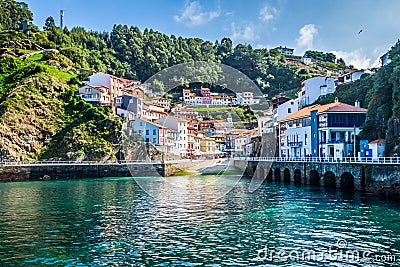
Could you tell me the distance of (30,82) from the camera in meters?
102

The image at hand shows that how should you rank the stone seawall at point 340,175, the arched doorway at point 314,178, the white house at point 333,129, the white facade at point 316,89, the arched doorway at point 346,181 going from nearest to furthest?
the stone seawall at point 340,175
the arched doorway at point 346,181
the arched doorway at point 314,178
the white house at point 333,129
the white facade at point 316,89

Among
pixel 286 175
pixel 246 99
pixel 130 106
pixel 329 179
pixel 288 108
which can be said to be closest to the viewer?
pixel 329 179

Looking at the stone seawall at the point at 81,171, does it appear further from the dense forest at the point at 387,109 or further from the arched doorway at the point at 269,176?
the dense forest at the point at 387,109

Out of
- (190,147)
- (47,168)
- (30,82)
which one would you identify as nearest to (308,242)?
(47,168)

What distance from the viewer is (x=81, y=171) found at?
272 feet

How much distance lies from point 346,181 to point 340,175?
7.71 ft

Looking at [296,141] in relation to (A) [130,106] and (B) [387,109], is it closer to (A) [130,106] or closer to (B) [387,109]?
(B) [387,109]

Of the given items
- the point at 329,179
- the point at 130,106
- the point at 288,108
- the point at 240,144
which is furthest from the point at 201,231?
the point at 240,144

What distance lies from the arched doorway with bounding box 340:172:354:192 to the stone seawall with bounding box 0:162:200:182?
4078 centimetres

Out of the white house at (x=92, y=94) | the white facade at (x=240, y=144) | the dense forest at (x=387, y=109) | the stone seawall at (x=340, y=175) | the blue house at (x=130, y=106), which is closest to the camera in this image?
the stone seawall at (x=340, y=175)

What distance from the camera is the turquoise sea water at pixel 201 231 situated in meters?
20.7

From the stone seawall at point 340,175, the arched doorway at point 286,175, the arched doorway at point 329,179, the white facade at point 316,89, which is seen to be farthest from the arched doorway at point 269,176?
the white facade at point 316,89

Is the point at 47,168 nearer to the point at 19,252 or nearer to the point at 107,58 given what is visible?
the point at 19,252

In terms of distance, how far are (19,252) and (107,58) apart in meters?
166
